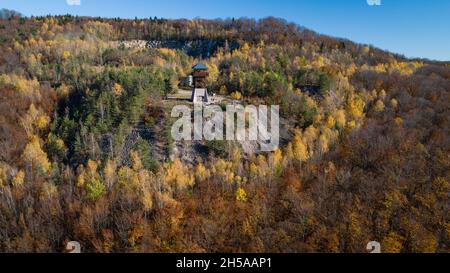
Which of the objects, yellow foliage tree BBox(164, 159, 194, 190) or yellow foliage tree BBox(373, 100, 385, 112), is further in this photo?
yellow foliage tree BBox(373, 100, 385, 112)

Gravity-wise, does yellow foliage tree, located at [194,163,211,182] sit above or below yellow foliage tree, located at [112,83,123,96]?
below

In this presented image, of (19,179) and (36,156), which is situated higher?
(36,156)

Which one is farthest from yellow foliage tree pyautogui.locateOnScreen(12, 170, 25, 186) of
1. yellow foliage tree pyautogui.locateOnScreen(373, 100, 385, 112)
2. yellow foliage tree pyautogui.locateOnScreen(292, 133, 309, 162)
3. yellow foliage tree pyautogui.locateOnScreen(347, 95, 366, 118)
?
yellow foliage tree pyautogui.locateOnScreen(373, 100, 385, 112)

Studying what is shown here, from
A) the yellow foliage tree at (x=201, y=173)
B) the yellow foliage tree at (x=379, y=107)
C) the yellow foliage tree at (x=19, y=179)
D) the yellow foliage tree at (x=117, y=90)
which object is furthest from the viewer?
the yellow foliage tree at (x=379, y=107)

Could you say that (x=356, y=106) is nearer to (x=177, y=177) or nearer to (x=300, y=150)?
(x=300, y=150)

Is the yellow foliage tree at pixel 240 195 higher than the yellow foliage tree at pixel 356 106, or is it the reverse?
the yellow foliage tree at pixel 356 106

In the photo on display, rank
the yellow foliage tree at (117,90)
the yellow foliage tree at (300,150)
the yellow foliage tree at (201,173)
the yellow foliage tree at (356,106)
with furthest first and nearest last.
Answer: the yellow foliage tree at (356,106) → the yellow foliage tree at (117,90) → the yellow foliage tree at (300,150) → the yellow foliage tree at (201,173)

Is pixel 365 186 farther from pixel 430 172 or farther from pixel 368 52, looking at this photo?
pixel 368 52

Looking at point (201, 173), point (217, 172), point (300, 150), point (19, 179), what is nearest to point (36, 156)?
point (19, 179)

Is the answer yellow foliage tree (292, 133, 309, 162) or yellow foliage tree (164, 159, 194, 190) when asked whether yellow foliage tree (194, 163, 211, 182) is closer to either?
yellow foliage tree (164, 159, 194, 190)

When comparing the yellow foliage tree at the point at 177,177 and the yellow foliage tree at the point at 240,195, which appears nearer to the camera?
the yellow foliage tree at the point at 177,177

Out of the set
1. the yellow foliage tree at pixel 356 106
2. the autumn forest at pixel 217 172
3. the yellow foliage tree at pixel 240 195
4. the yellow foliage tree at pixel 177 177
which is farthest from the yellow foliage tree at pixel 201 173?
the yellow foliage tree at pixel 356 106

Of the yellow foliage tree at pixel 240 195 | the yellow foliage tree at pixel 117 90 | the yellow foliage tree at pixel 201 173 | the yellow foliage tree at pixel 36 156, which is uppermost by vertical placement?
the yellow foliage tree at pixel 117 90

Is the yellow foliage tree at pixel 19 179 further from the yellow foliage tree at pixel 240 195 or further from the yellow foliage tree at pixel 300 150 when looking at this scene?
the yellow foliage tree at pixel 300 150
